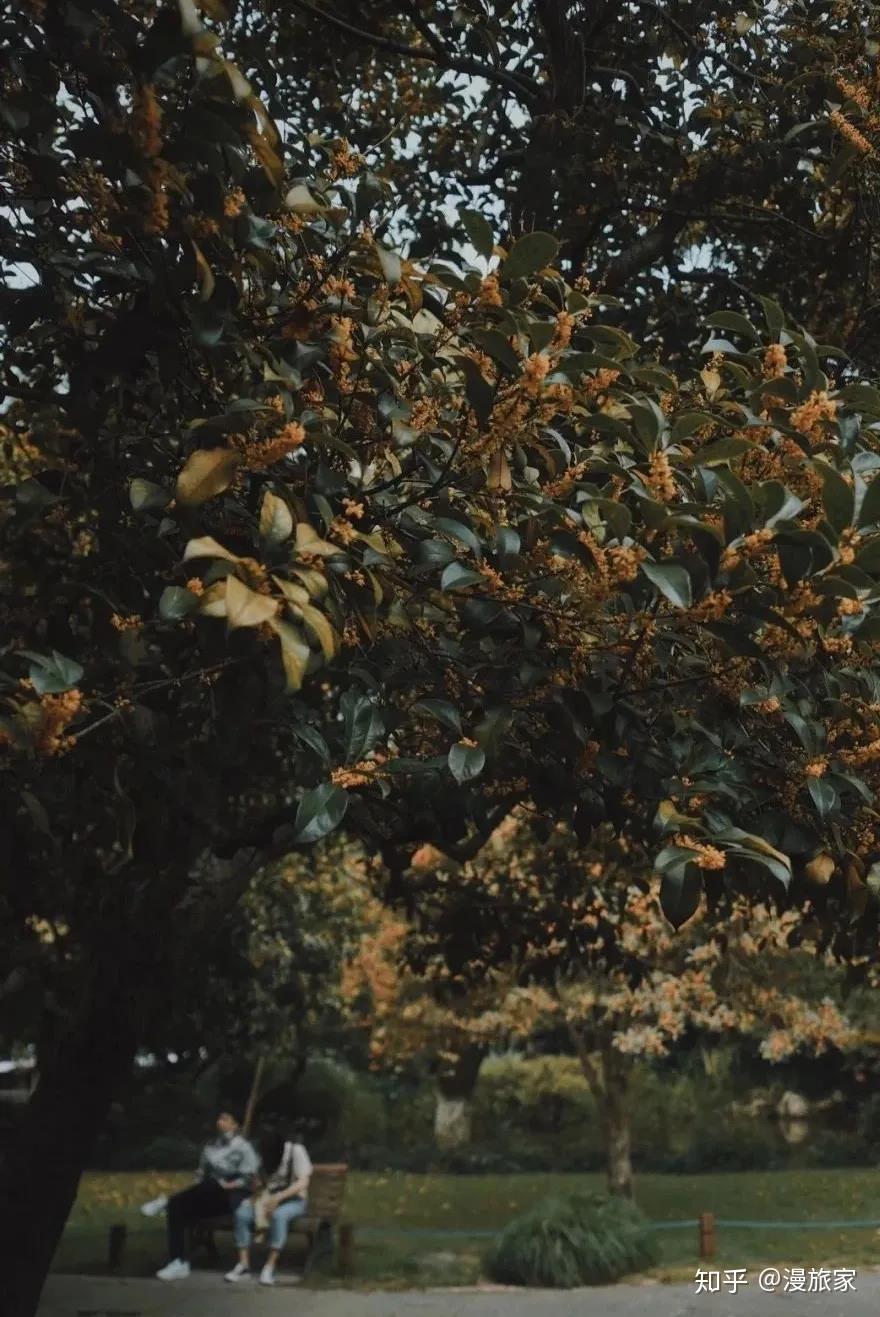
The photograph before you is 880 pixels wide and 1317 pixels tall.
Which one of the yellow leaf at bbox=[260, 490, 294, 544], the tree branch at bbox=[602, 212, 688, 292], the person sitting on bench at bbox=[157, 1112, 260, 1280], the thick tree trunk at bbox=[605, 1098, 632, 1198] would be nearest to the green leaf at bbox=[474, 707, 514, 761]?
the yellow leaf at bbox=[260, 490, 294, 544]

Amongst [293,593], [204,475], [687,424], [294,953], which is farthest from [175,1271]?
[293,593]

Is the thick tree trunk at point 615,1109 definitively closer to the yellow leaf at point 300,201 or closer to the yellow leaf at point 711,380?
the yellow leaf at point 711,380

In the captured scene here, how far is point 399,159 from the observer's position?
18.6ft

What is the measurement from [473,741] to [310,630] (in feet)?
1.69

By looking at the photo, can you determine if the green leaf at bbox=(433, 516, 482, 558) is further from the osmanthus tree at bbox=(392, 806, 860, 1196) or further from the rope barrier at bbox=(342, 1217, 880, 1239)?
the rope barrier at bbox=(342, 1217, 880, 1239)

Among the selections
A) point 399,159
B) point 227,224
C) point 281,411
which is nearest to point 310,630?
point 281,411

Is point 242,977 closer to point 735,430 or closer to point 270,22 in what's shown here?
point 270,22

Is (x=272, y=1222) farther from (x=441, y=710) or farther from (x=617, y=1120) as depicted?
(x=441, y=710)

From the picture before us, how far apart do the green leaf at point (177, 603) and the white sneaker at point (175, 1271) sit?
952cm

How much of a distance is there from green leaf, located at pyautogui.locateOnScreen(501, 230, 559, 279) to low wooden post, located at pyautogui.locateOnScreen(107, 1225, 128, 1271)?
10.2 meters

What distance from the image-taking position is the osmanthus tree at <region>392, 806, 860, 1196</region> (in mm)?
6660

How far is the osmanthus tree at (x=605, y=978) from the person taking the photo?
666cm

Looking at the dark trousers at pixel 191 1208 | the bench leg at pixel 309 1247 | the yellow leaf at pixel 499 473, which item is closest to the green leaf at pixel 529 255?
the yellow leaf at pixel 499 473

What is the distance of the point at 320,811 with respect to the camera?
2.43 metres
